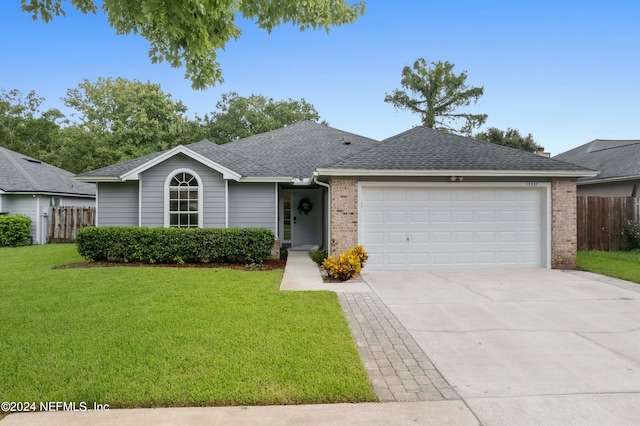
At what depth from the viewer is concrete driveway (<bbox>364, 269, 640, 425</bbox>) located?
9.86 ft

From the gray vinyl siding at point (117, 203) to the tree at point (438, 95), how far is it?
2571 centimetres

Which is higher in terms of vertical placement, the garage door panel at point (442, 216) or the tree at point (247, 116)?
the tree at point (247, 116)

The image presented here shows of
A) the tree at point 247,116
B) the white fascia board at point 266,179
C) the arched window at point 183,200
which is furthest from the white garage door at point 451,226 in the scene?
the tree at point 247,116

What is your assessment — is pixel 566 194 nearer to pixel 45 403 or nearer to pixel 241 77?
pixel 45 403

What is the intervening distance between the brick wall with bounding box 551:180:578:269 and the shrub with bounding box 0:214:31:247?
19.9m

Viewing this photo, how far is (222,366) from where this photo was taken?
3.61m

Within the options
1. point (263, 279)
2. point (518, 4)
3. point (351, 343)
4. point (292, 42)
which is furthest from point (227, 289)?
point (518, 4)

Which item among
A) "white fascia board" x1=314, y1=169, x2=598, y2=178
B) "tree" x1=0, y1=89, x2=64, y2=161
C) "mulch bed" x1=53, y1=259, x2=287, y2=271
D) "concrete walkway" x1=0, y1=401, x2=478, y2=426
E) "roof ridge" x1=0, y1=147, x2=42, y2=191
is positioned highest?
"tree" x1=0, y1=89, x2=64, y2=161

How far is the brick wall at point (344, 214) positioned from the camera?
30.9 ft

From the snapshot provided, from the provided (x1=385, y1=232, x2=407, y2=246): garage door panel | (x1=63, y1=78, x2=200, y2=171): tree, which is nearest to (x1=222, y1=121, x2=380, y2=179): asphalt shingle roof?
(x1=385, y1=232, x2=407, y2=246): garage door panel

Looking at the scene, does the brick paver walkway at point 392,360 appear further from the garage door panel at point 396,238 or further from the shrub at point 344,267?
the garage door panel at point 396,238

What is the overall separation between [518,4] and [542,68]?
447cm

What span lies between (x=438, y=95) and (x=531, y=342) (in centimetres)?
3038

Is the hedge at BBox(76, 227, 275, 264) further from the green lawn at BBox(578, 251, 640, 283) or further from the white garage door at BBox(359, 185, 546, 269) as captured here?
the green lawn at BBox(578, 251, 640, 283)
